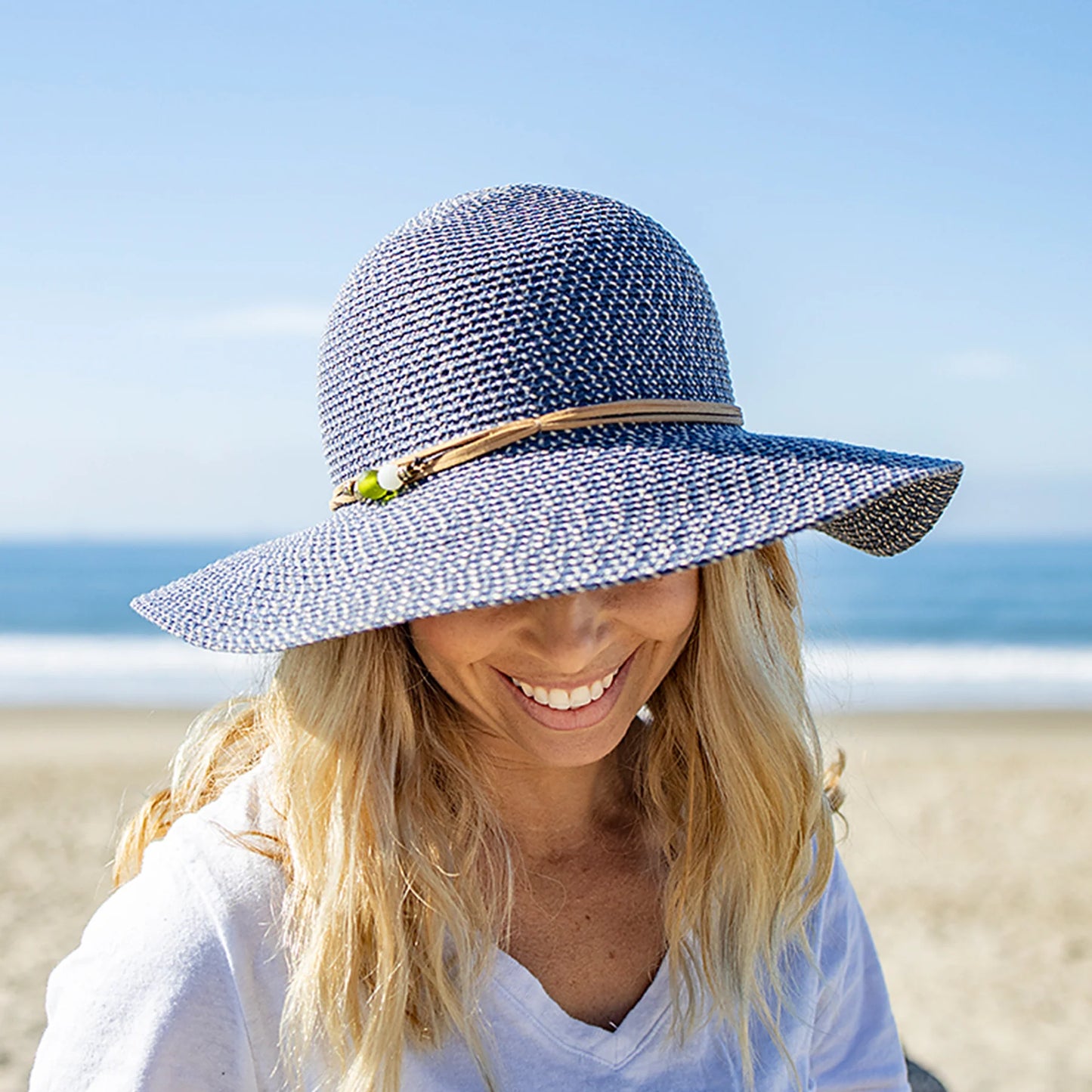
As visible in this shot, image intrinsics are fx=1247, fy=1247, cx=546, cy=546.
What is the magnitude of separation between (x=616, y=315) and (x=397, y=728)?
62 cm

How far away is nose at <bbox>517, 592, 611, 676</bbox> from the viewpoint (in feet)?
5.04

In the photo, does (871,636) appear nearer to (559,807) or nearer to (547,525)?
(559,807)

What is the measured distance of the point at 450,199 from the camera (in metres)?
1.69

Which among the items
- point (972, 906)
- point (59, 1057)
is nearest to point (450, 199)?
point (59, 1057)

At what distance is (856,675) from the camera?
50.7 feet

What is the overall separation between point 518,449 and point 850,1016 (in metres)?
1.14

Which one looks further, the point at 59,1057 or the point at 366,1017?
the point at 366,1017

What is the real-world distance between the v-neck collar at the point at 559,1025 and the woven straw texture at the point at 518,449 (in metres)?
0.57

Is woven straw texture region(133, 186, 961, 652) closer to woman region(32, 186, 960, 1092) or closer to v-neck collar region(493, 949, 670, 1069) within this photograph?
woman region(32, 186, 960, 1092)

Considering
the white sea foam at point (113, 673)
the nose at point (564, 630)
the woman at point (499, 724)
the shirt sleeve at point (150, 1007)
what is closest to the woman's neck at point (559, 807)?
the woman at point (499, 724)

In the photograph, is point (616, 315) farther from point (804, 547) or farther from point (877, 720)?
point (877, 720)

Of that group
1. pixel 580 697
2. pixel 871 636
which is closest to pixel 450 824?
pixel 580 697

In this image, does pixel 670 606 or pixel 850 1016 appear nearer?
pixel 670 606

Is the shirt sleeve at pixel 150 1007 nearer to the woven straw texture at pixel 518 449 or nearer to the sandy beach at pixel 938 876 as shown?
the woven straw texture at pixel 518 449
